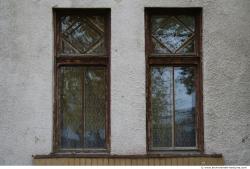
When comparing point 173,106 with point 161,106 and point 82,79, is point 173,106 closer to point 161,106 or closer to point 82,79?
point 161,106

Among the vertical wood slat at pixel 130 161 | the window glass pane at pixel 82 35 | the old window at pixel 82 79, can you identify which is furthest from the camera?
the window glass pane at pixel 82 35

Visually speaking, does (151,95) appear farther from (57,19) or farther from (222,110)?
(57,19)

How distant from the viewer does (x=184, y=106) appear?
6574 mm

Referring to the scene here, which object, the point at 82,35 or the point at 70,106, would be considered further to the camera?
the point at 82,35

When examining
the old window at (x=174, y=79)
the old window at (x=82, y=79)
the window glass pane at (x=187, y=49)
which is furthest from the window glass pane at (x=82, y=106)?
the window glass pane at (x=187, y=49)

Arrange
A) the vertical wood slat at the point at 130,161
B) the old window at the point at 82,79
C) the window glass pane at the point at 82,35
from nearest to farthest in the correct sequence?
the vertical wood slat at the point at 130,161 < the old window at the point at 82,79 < the window glass pane at the point at 82,35

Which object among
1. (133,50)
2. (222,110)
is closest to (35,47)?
(133,50)

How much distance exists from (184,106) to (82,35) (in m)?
1.70

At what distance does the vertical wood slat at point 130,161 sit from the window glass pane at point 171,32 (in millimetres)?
1466

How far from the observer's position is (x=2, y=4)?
254 inches

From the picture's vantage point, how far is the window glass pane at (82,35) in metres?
6.62

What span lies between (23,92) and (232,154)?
286 centimetres

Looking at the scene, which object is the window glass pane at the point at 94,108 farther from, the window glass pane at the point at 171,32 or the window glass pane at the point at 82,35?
the window glass pane at the point at 171,32

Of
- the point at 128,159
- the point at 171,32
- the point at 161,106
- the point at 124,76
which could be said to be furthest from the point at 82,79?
the point at 171,32
